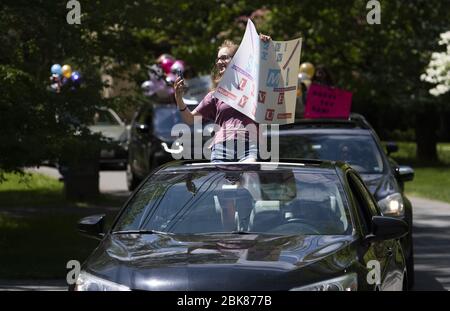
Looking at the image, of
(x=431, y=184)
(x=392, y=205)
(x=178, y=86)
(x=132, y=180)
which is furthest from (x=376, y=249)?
(x=431, y=184)

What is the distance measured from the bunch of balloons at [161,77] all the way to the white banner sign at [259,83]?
638 centimetres

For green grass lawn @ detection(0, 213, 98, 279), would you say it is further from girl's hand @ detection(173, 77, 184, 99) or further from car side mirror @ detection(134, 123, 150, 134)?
car side mirror @ detection(134, 123, 150, 134)

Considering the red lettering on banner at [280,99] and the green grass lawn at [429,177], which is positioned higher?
the red lettering on banner at [280,99]

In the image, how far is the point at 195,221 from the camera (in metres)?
7.18

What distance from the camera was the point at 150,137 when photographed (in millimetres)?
21469

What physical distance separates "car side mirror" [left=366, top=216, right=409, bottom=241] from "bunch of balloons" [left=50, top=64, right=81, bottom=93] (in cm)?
701

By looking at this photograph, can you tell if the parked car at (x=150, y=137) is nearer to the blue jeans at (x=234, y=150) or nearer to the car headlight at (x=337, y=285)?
the blue jeans at (x=234, y=150)

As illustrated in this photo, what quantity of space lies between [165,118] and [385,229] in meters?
15.1

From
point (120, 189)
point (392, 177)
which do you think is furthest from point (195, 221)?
point (120, 189)

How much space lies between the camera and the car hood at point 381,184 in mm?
11695

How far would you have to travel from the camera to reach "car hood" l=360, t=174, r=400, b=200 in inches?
460

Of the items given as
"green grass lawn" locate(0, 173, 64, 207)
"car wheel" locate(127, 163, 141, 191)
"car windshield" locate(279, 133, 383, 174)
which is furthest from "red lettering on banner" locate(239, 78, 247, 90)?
"car wheel" locate(127, 163, 141, 191)

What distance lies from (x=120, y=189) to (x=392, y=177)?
12068 mm

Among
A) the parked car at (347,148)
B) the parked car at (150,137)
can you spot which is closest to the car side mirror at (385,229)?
the parked car at (347,148)
